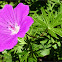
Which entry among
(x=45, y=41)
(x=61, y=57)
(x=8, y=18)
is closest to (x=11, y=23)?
(x=8, y=18)

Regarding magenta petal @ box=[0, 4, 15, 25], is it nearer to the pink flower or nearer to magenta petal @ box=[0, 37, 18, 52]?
the pink flower

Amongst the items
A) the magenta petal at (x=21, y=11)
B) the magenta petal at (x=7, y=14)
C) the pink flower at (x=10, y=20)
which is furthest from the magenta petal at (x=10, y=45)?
the magenta petal at (x=7, y=14)

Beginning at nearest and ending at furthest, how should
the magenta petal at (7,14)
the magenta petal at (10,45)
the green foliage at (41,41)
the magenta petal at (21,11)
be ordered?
the magenta petal at (10,45) → the magenta petal at (21,11) → the magenta petal at (7,14) → the green foliage at (41,41)

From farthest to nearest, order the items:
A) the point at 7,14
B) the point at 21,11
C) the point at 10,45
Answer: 1. the point at 7,14
2. the point at 21,11
3. the point at 10,45

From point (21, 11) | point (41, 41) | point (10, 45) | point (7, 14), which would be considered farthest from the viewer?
point (41, 41)

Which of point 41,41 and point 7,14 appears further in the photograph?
point 41,41

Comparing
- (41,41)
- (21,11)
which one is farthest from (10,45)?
(41,41)

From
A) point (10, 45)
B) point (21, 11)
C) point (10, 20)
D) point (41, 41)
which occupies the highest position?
point (21, 11)

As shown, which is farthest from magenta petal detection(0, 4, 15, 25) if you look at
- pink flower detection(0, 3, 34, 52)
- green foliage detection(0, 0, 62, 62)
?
green foliage detection(0, 0, 62, 62)

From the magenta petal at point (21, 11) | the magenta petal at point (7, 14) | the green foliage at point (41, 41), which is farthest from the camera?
the green foliage at point (41, 41)

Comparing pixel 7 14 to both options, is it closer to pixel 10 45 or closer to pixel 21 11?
pixel 21 11

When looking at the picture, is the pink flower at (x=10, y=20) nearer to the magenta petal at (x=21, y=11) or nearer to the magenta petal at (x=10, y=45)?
the magenta petal at (x=21, y=11)
